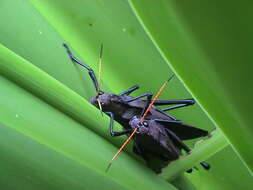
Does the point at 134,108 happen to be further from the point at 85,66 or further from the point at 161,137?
the point at 85,66

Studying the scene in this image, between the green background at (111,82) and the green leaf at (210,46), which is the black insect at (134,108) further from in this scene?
the green leaf at (210,46)

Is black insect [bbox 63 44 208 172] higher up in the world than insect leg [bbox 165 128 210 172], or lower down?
higher up

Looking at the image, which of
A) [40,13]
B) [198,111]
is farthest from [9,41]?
[198,111]

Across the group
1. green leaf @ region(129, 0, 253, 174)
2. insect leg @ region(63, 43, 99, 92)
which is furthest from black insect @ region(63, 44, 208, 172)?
green leaf @ region(129, 0, 253, 174)

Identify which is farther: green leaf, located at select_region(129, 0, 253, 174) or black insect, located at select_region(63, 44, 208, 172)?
black insect, located at select_region(63, 44, 208, 172)

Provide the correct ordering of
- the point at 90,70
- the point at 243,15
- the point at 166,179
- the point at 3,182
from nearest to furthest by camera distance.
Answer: the point at 243,15
the point at 3,182
the point at 166,179
the point at 90,70

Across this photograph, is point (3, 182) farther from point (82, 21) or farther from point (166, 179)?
point (82, 21)

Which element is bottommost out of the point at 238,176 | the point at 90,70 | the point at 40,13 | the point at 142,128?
the point at 238,176

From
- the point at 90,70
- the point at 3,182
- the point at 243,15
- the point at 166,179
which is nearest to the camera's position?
the point at 243,15

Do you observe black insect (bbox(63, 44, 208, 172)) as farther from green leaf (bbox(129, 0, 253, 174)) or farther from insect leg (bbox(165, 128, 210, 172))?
green leaf (bbox(129, 0, 253, 174))

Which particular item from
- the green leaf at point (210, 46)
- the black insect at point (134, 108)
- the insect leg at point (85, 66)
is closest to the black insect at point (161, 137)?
the black insect at point (134, 108)

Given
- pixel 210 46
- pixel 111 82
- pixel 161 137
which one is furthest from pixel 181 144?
pixel 210 46
